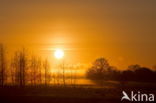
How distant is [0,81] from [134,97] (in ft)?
114

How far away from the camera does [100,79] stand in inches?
2960

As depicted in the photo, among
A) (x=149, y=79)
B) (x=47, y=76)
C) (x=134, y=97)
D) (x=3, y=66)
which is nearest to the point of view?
(x=134, y=97)

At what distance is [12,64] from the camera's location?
76250 mm

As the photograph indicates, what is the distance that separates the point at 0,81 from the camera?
66.9 metres

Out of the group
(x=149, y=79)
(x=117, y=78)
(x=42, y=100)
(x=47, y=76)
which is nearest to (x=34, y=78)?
(x=47, y=76)

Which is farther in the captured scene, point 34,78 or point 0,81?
point 34,78

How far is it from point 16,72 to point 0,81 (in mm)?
8437

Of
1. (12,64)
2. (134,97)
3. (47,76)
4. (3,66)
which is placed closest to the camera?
(134,97)

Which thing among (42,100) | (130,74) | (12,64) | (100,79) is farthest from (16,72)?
(42,100)

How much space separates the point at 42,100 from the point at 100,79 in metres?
37.9

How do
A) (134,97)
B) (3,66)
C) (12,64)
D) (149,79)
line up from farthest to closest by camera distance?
(12,64) → (3,66) → (149,79) → (134,97)

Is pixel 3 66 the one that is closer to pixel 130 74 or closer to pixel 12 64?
pixel 12 64

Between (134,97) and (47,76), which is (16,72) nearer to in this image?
(47,76)

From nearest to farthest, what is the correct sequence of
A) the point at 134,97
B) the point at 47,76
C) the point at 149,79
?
1. the point at 134,97
2. the point at 149,79
3. the point at 47,76
